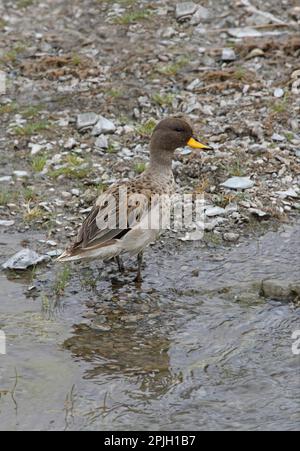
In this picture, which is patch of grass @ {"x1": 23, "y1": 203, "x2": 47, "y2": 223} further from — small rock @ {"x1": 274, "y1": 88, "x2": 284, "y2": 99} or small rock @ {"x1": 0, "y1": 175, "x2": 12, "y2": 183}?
small rock @ {"x1": 274, "y1": 88, "x2": 284, "y2": 99}

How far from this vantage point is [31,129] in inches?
422

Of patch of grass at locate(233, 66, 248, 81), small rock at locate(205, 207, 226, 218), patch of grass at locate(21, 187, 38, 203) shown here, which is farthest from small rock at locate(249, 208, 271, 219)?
patch of grass at locate(233, 66, 248, 81)

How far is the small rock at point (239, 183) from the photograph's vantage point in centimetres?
948

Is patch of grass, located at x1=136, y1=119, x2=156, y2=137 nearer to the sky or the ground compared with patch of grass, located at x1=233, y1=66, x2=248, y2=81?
nearer to the ground

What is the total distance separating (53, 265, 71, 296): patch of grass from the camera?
26.1ft

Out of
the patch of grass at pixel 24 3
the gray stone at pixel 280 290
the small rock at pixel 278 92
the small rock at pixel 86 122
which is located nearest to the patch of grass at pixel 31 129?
the small rock at pixel 86 122

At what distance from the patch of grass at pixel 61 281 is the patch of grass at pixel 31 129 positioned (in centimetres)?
298

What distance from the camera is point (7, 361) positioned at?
6953 mm

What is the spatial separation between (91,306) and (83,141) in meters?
3.20

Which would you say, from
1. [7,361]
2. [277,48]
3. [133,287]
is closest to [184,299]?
[133,287]

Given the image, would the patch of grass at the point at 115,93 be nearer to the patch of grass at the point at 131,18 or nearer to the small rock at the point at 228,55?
the small rock at the point at 228,55

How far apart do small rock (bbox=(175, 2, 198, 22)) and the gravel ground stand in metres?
0.02

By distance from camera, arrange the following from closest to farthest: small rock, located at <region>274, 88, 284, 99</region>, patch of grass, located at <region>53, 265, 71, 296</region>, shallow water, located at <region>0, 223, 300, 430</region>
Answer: shallow water, located at <region>0, 223, 300, 430</region> → patch of grass, located at <region>53, 265, 71, 296</region> → small rock, located at <region>274, 88, 284, 99</region>

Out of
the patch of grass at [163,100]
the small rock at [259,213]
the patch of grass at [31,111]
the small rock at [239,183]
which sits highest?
the patch of grass at [163,100]
